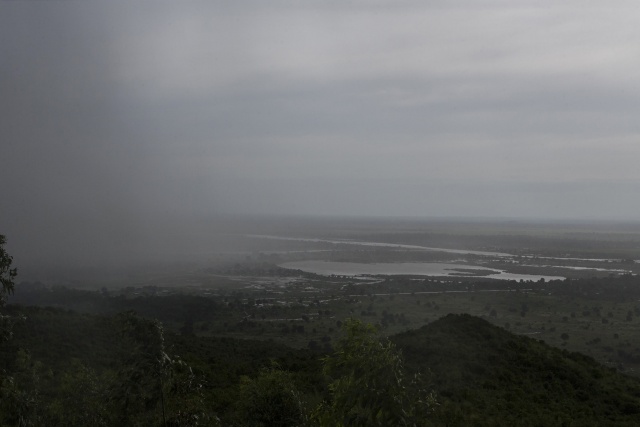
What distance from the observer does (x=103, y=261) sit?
106 m

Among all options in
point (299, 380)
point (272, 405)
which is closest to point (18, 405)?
point (272, 405)

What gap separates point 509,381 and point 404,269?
6873cm

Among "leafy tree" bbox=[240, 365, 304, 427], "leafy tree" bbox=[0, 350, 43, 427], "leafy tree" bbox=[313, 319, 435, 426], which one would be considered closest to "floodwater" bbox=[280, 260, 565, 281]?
"leafy tree" bbox=[240, 365, 304, 427]

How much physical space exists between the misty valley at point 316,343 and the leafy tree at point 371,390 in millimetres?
46

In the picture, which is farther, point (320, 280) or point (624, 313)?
point (320, 280)

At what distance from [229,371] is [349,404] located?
56.1 feet

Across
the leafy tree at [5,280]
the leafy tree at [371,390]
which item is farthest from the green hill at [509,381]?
the leafy tree at [5,280]

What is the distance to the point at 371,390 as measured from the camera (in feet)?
28.7

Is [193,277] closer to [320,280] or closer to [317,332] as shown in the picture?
[320,280]

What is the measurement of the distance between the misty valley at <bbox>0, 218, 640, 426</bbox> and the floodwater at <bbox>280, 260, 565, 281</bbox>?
0.65 metres

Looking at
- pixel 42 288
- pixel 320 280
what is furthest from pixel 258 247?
pixel 42 288

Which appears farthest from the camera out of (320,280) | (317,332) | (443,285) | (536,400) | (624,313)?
(320,280)

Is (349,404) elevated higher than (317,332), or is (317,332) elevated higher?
(349,404)

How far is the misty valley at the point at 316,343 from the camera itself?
31.1 ft
